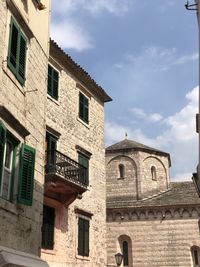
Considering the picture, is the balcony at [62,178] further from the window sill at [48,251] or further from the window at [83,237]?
the window sill at [48,251]

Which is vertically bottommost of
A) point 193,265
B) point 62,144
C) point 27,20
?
point 193,265

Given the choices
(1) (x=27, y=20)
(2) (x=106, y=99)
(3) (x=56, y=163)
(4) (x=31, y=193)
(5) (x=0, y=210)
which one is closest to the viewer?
(5) (x=0, y=210)

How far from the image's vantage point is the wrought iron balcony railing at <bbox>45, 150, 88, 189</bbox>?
50.2ft

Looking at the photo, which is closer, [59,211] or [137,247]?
[59,211]

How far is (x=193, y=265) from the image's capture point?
30.2 metres

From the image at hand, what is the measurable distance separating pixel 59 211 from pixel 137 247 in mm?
16393

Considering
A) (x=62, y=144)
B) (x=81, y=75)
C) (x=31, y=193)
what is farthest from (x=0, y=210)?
(x=81, y=75)

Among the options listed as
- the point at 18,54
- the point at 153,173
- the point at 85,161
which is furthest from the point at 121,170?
the point at 18,54

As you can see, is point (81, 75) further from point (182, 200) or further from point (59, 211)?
point (182, 200)

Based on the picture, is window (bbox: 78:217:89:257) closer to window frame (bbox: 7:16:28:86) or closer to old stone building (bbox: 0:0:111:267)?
old stone building (bbox: 0:0:111:267)

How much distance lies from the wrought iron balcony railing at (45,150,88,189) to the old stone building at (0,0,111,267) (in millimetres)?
39

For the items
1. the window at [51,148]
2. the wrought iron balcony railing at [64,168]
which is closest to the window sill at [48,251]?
the wrought iron balcony railing at [64,168]

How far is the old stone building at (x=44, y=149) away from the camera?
30.1 feet

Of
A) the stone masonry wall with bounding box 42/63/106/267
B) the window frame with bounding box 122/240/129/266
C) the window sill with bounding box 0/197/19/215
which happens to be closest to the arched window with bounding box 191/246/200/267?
the window frame with bounding box 122/240/129/266
